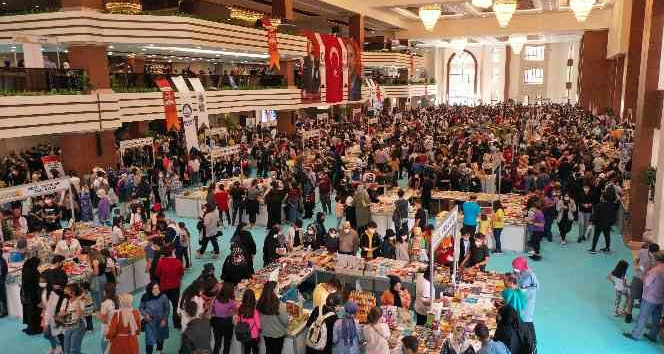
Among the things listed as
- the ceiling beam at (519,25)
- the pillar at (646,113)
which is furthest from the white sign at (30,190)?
the ceiling beam at (519,25)

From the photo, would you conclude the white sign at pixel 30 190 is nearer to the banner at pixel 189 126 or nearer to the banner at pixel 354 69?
the banner at pixel 189 126

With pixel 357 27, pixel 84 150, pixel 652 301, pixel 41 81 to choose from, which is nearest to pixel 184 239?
pixel 652 301

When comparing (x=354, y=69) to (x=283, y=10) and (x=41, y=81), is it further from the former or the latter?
(x=41, y=81)

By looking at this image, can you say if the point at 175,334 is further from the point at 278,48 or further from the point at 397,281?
the point at 278,48

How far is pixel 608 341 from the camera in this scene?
771 centimetres

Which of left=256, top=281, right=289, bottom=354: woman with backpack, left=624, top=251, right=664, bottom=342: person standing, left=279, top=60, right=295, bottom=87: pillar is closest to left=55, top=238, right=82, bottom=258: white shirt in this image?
left=256, top=281, right=289, bottom=354: woman with backpack

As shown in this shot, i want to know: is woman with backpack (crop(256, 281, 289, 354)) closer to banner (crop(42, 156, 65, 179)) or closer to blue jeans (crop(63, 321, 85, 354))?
blue jeans (crop(63, 321, 85, 354))

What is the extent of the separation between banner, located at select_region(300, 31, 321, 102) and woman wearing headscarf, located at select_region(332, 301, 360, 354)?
22.4m

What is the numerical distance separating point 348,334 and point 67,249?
574 cm

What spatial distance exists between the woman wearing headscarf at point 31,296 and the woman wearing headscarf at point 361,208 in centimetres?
619

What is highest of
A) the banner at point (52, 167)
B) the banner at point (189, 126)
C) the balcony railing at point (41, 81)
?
the balcony railing at point (41, 81)

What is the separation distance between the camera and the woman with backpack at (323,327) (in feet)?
20.1

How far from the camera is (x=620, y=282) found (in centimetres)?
817

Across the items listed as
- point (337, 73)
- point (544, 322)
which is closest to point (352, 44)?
point (337, 73)
